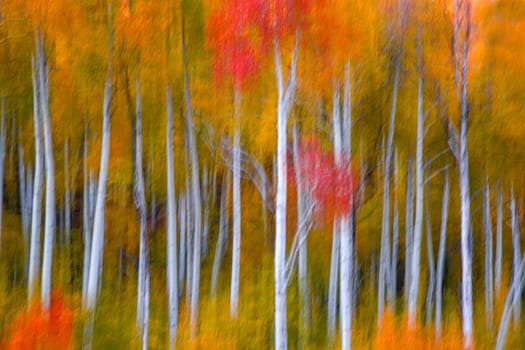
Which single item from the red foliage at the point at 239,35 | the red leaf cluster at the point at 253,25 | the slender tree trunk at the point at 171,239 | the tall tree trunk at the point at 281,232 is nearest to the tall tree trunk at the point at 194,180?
the slender tree trunk at the point at 171,239

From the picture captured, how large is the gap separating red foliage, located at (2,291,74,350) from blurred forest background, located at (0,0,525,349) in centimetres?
3

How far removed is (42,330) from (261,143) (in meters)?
5.76

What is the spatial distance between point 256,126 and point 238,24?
13.6ft

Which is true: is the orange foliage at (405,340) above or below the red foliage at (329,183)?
below

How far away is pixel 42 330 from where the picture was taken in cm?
957

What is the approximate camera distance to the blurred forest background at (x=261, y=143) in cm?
1059

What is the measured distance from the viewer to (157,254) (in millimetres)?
19672

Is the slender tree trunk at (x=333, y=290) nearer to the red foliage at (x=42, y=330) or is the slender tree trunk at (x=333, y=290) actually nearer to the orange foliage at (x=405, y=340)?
the orange foliage at (x=405, y=340)

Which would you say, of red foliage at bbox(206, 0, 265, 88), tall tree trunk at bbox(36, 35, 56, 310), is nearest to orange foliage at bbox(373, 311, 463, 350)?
red foliage at bbox(206, 0, 265, 88)

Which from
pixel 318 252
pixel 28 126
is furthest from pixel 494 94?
pixel 28 126

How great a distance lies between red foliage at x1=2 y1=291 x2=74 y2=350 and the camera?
9508mm

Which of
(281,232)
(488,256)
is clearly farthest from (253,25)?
(488,256)

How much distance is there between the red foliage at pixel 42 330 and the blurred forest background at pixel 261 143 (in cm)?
3

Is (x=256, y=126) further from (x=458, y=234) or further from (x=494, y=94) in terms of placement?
(x=458, y=234)
